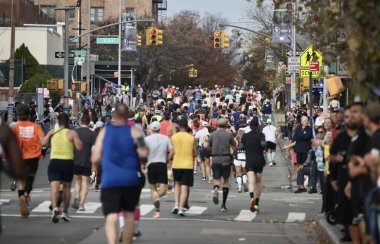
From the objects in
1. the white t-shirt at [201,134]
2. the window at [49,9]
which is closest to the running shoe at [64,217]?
the white t-shirt at [201,134]

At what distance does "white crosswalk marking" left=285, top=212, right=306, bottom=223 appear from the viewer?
790 inches

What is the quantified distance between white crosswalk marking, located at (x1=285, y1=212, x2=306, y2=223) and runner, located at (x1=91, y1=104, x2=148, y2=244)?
26.0 ft

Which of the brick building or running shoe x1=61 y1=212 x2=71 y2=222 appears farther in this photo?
the brick building

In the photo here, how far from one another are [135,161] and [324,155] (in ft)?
25.5

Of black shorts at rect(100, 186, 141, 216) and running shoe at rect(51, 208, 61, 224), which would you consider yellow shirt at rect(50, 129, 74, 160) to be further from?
black shorts at rect(100, 186, 141, 216)

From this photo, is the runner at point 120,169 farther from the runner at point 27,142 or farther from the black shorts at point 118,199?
the runner at point 27,142

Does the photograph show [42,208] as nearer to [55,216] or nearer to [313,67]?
[55,216]

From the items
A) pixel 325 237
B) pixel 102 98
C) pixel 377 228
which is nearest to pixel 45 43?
pixel 102 98

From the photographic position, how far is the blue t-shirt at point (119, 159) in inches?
484

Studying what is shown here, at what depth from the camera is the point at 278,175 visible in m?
34.3

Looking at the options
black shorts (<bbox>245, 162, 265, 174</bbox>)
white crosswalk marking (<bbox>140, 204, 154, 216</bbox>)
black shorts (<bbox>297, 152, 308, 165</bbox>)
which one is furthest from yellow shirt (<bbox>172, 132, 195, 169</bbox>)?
black shorts (<bbox>297, 152, 308, 165</bbox>)

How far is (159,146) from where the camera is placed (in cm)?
1895

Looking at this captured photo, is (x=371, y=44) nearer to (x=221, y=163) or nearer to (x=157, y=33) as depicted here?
(x=221, y=163)

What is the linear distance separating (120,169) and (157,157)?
22.1 ft
